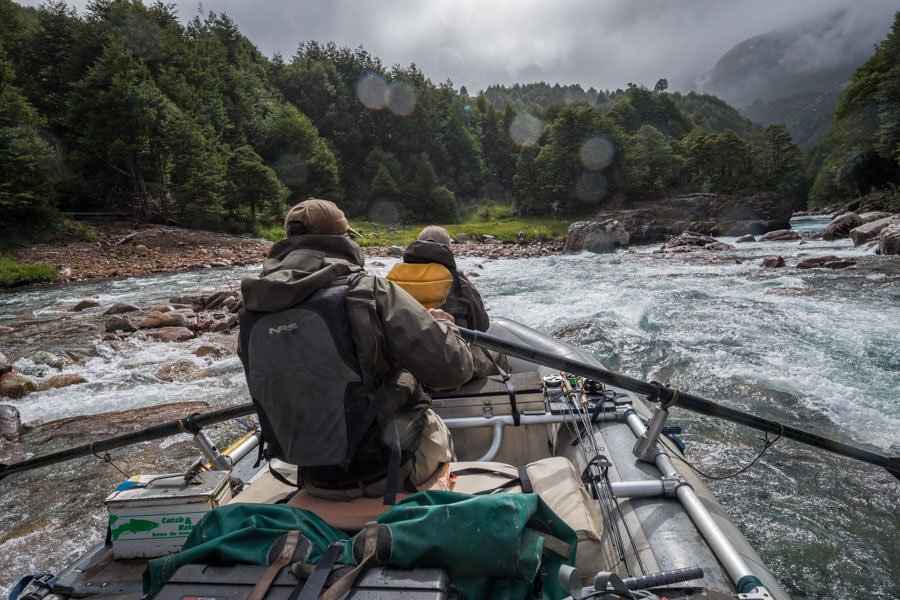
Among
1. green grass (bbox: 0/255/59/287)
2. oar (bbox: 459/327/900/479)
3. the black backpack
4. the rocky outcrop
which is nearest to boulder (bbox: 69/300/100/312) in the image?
green grass (bbox: 0/255/59/287)

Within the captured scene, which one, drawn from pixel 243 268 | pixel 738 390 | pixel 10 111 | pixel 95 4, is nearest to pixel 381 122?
pixel 95 4

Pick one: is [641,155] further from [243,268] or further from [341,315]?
[341,315]

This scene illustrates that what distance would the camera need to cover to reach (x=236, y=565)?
130cm

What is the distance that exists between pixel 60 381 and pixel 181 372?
1.55 meters

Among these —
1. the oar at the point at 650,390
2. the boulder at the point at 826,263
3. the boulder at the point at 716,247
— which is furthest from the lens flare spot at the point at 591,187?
the oar at the point at 650,390

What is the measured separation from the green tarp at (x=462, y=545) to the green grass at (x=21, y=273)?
20794 millimetres

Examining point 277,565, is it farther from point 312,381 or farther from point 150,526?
point 150,526

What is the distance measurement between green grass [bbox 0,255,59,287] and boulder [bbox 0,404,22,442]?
1489 centimetres

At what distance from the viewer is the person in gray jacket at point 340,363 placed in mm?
1632

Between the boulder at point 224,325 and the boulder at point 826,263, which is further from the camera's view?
→ the boulder at point 826,263

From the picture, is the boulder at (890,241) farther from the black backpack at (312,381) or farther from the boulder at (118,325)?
the boulder at (118,325)

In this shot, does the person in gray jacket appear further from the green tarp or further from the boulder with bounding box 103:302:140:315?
the boulder with bounding box 103:302:140:315

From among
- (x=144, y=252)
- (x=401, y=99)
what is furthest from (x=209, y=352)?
(x=401, y=99)

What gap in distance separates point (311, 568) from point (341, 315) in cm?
82
